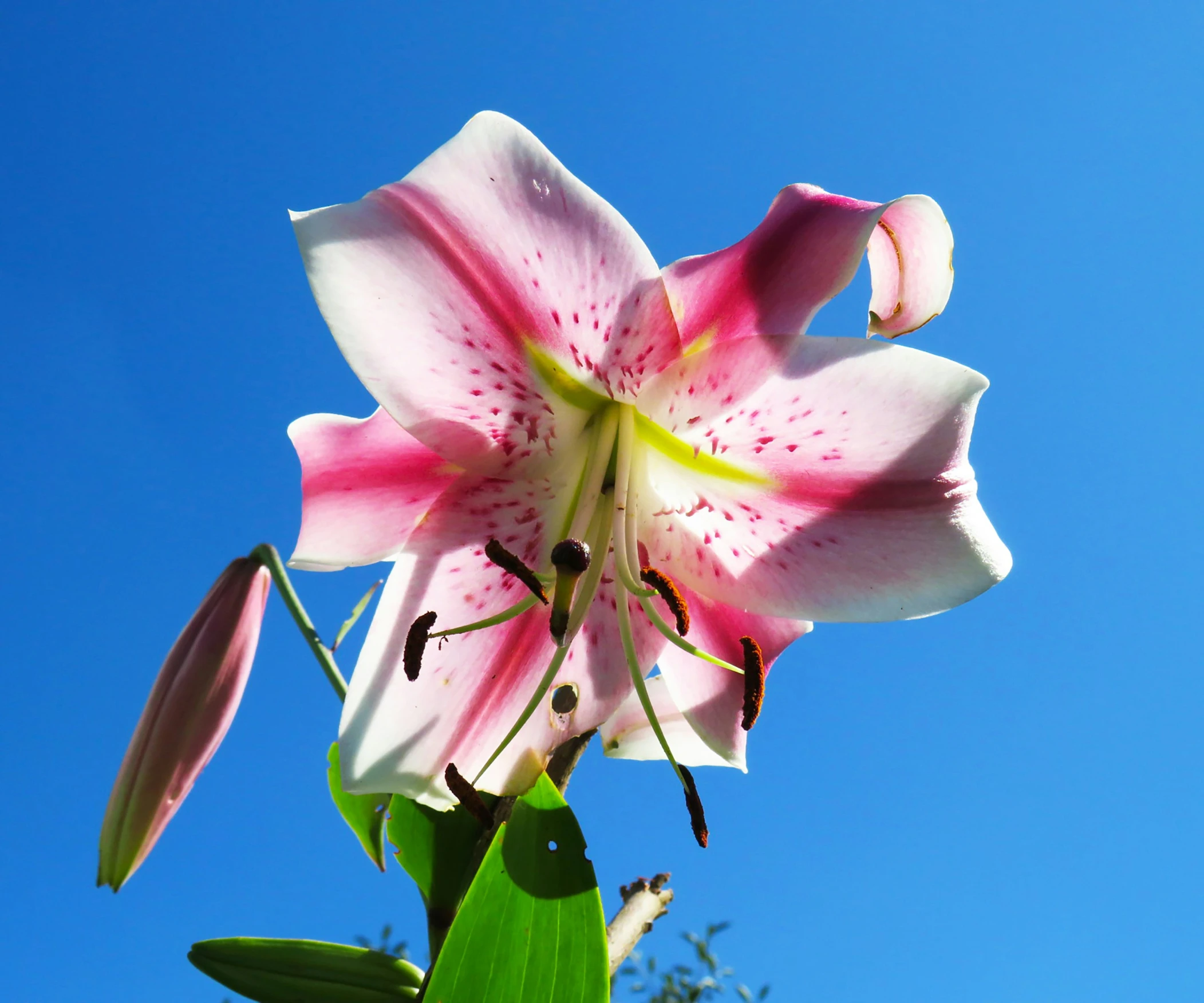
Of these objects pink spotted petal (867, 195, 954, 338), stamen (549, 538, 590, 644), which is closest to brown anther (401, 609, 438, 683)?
stamen (549, 538, 590, 644)

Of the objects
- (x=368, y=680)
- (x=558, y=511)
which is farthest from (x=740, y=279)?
(x=368, y=680)

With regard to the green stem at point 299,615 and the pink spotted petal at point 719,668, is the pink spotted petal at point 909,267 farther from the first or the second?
the green stem at point 299,615

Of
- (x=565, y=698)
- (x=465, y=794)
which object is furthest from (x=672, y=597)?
(x=465, y=794)

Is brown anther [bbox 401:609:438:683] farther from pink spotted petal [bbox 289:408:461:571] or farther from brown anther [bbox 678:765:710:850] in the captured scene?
brown anther [bbox 678:765:710:850]

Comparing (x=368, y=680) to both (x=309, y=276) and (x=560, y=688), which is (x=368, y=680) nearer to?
(x=560, y=688)

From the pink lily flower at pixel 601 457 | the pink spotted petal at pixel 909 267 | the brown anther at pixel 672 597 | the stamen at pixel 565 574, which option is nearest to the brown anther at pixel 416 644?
the pink lily flower at pixel 601 457
